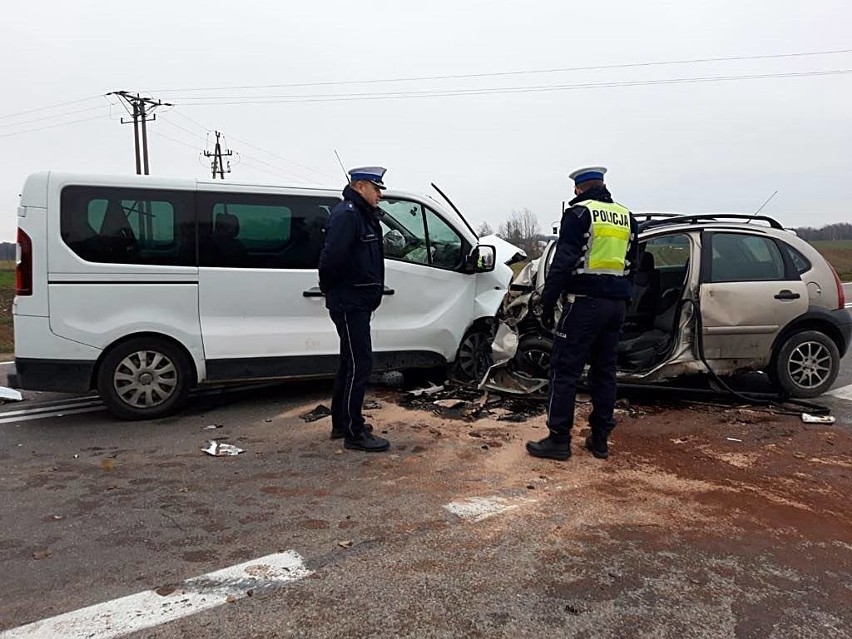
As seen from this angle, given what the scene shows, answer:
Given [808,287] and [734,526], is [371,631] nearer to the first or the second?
[734,526]

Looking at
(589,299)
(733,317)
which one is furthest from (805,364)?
(589,299)

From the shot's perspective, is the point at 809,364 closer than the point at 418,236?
Yes

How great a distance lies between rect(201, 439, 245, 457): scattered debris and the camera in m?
4.49

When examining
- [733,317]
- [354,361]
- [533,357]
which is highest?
[733,317]

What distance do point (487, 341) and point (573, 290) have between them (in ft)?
7.71

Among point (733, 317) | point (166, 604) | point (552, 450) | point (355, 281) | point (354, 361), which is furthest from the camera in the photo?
point (733, 317)

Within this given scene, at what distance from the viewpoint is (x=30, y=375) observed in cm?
500

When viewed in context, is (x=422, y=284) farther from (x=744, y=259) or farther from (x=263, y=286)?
(x=744, y=259)

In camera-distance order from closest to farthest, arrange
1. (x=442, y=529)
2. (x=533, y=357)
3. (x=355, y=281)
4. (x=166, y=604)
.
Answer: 1. (x=166, y=604)
2. (x=442, y=529)
3. (x=355, y=281)
4. (x=533, y=357)

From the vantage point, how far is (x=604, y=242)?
13.8 feet

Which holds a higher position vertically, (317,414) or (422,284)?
(422,284)

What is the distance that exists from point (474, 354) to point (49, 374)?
3805mm

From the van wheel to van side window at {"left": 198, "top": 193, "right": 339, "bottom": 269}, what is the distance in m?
0.83

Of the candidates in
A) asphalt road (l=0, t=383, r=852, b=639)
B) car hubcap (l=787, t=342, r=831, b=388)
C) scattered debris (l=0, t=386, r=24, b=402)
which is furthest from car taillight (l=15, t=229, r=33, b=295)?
car hubcap (l=787, t=342, r=831, b=388)
